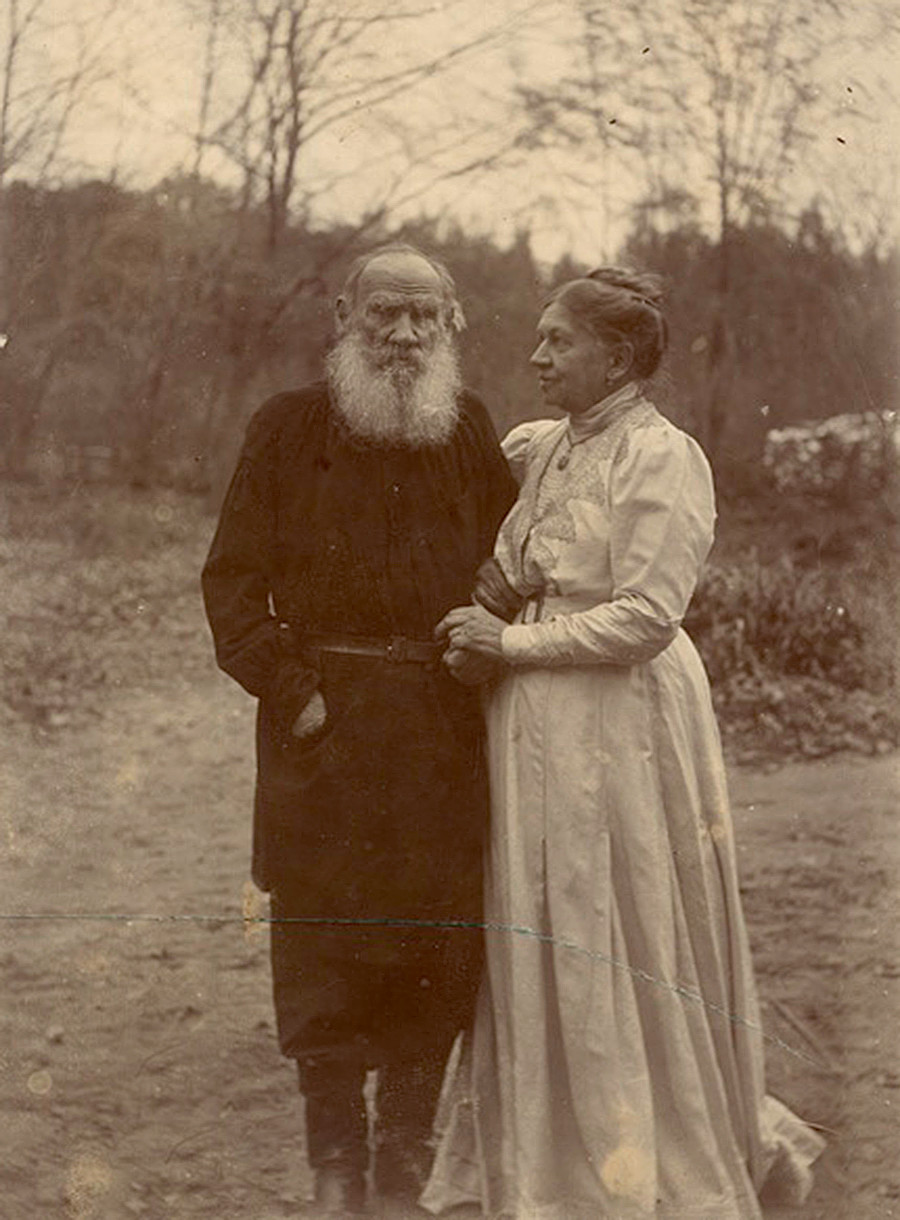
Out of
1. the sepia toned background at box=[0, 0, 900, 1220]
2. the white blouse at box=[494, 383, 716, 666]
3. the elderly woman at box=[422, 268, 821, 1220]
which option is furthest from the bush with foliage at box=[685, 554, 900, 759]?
the white blouse at box=[494, 383, 716, 666]

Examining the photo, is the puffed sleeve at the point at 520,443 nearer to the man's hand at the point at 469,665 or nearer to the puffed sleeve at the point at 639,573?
the puffed sleeve at the point at 639,573

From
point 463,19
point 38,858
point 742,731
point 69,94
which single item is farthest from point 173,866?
point 463,19

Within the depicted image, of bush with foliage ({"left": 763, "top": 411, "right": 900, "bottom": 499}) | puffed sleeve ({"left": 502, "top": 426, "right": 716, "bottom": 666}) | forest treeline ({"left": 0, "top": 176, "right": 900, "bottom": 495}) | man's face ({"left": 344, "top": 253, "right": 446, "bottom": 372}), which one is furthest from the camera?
bush with foliage ({"left": 763, "top": 411, "right": 900, "bottom": 499})

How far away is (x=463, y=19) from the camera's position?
3.27 metres

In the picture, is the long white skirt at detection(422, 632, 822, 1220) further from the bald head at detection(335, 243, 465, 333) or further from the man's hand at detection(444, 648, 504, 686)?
the bald head at detection(335, 243, 465, 333)

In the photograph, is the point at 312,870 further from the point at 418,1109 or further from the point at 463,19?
the point at 463,19

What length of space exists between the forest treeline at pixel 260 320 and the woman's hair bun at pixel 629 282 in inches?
2.8

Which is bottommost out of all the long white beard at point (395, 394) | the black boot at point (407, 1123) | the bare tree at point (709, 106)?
the black boot at point (407, 1123)

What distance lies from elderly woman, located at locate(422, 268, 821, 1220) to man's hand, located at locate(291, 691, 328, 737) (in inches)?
11.8

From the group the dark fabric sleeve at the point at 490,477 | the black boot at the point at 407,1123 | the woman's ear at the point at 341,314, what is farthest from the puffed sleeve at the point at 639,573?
the black boot at the point at 407,1123

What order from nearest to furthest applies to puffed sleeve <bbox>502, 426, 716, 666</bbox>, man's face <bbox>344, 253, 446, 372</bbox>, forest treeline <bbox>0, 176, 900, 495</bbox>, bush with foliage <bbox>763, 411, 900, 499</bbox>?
puffed sleeve <bbox>502, 426, 716, 666</bbox>
man's face <bbox>344, 253, 446, 372</bbox>
forest treeline <bbox>0, 176, 900, 495</bbox>
bush with foliage <bbox>763, 411, 900, 499</bbox>

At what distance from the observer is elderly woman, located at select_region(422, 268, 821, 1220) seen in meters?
2.99

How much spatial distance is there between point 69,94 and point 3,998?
1987mm

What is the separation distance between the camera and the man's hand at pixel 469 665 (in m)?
3.04
